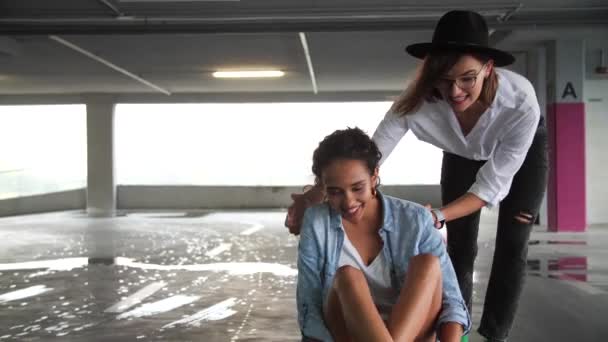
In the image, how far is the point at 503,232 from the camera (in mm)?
2537

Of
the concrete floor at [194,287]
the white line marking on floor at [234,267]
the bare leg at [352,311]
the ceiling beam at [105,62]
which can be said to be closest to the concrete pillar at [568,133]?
the concrete floor at [194,287]

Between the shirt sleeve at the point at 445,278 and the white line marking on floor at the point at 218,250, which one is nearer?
the shirt sleeve at the point at 445,278

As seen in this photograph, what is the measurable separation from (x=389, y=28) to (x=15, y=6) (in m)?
3.84

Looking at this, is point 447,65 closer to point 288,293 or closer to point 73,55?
point 288,293

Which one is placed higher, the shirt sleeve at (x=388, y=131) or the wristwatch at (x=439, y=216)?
the shirt sleeve at (x=388, y=131)

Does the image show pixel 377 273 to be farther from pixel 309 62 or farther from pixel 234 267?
pixel 309 62

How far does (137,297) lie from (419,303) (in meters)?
2.99

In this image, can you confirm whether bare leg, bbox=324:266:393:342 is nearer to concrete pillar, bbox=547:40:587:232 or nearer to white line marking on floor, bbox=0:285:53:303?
white line marking on floor, bbox=0:285:53:303

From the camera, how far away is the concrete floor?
3.44 metres

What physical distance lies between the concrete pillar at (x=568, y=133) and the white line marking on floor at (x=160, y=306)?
22.1 ft

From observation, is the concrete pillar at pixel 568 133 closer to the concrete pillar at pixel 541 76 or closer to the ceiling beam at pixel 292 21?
the concrete pillar at pixel 541 76

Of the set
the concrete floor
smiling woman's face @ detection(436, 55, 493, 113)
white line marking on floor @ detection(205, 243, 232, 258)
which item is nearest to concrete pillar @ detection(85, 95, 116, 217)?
the concrete floor

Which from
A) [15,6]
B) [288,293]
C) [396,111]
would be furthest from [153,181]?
[396,111]

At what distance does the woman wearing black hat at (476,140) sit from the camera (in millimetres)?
2023
